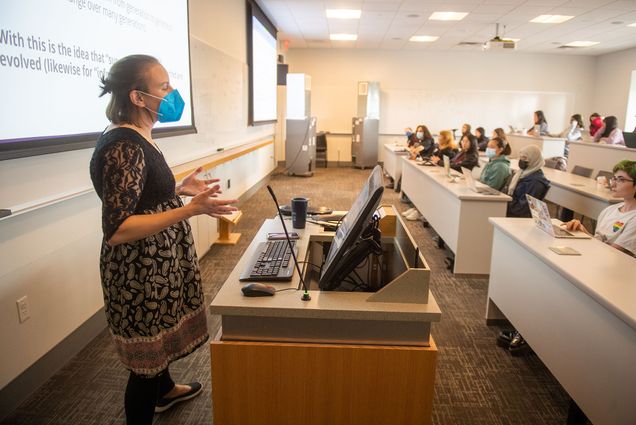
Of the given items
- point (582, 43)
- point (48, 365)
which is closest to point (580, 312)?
Result: point (48, 365)

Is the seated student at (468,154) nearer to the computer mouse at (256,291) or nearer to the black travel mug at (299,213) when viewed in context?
the black travel mug at (299,213)

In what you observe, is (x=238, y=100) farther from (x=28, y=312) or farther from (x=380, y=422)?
(x=380, y=422)

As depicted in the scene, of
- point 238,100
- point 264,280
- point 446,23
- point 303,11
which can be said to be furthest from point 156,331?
point 446,23

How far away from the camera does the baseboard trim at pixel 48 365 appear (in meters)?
1.97

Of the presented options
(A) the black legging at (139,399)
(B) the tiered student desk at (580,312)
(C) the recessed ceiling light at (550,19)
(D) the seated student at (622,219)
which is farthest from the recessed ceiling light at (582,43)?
(A) the black legging at (139,399)

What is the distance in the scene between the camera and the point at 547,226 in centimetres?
250

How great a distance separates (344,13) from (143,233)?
23.5ft

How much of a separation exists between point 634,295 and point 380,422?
106cm

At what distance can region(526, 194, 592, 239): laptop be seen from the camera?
244cm

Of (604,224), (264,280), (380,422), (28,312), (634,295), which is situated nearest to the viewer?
(380,422)

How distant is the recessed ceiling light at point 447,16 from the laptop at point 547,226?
18.6 feet

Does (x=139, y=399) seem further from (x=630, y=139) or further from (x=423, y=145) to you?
(x=423, y=145)

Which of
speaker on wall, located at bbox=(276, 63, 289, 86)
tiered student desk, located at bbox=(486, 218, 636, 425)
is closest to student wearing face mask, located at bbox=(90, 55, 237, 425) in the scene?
tiered student desk, located at bbox=(486, 218, 636, 425)

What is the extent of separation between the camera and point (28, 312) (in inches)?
81.5
